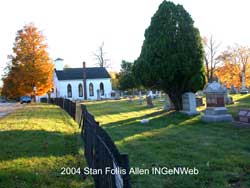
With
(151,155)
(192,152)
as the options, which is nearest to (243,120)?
(192,152)

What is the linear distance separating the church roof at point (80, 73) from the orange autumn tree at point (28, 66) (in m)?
35.1

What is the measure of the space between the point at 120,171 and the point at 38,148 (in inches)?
227

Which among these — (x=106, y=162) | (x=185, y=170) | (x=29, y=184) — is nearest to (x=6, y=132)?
(x=29, y=184)

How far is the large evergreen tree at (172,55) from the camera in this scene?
17297 millimetres

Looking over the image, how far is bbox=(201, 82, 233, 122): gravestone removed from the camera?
13886mm

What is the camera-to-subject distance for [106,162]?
4.38 meters

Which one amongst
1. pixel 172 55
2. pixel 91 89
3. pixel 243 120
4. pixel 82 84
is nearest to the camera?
pixel 243 120

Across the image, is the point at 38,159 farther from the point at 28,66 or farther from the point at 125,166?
the point at 28,66

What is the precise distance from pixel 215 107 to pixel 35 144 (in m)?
7.87

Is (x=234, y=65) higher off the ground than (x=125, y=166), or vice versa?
(x=234, y=65)

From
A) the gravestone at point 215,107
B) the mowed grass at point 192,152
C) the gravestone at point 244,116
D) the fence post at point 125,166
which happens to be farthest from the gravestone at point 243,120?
the fence post at point 125,166

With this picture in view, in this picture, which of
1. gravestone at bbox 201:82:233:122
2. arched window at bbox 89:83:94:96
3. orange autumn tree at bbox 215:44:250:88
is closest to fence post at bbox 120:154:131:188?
gravestone at bbox 201:82:233:122

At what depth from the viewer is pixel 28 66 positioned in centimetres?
4169

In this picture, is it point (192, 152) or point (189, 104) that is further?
point (189, 104)
